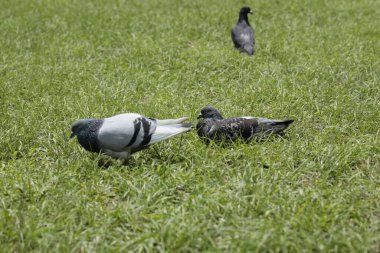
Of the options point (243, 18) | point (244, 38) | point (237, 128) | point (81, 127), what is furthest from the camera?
point (243, 18)

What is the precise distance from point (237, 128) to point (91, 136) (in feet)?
4.37

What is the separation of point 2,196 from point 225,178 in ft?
5.59

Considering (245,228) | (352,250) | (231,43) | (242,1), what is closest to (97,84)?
(231,43)

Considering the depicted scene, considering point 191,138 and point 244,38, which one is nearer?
point 191,138

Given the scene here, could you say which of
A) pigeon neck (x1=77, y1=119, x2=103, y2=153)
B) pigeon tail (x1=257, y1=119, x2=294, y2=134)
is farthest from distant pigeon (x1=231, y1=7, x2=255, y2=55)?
pigeon neck (x1=77, y1=119, x2=103, y2=153)

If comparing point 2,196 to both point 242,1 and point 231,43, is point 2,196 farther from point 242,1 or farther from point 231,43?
point 242,1

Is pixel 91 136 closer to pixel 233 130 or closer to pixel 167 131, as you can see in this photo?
pixel 167 131

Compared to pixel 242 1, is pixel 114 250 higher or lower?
lower

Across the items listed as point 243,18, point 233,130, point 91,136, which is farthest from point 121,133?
point 243,18

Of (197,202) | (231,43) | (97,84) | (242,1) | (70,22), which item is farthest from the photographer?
(242,1)

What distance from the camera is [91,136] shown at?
4035 mm

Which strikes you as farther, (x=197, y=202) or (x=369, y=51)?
(x=369, y=51)

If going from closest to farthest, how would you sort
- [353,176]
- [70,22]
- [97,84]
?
[353,176], [97,84], [70,22]

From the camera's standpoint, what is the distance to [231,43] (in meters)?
8.23
